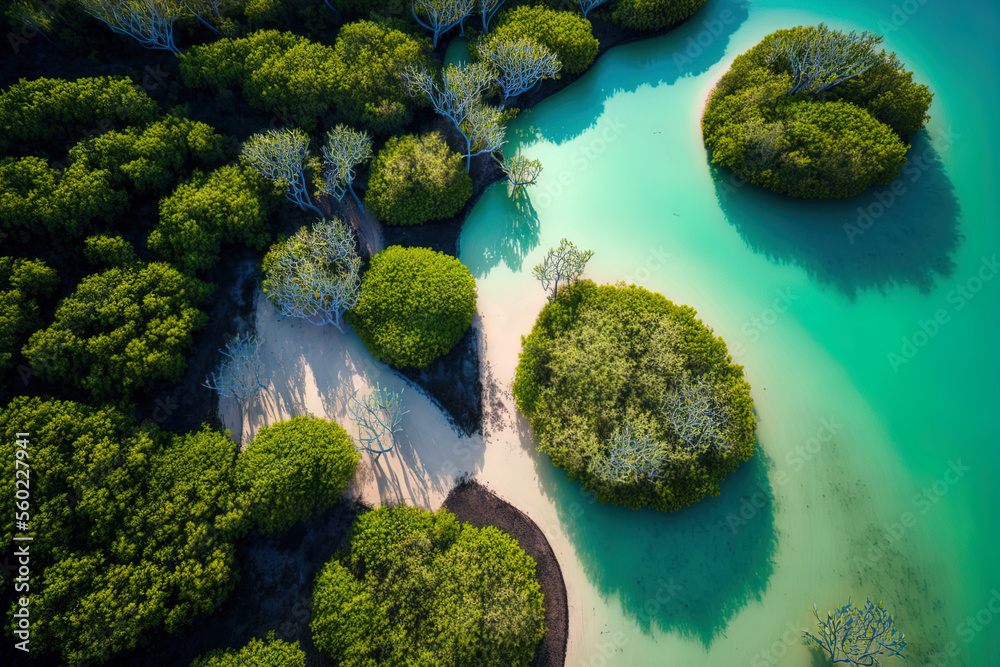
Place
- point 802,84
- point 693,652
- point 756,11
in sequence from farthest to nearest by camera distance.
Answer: point 756,11 < point 802,84 < point 693,652

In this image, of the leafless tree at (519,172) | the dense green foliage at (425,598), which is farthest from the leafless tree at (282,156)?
the dense green foliage at (425,598)

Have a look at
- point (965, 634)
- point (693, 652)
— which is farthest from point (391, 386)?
point (965, 634)

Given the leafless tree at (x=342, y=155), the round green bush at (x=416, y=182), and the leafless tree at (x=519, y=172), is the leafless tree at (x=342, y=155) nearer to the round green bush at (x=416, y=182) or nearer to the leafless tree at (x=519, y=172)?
the round green bush at (x=416, y=182)

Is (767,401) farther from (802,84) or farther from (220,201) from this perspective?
(220,201)

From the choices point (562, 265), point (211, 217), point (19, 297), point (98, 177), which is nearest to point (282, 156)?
point (211, 217)

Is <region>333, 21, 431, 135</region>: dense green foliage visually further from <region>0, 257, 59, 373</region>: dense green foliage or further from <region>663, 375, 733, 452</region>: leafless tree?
<region>663, 375, 733, 452</region>: leafless tree

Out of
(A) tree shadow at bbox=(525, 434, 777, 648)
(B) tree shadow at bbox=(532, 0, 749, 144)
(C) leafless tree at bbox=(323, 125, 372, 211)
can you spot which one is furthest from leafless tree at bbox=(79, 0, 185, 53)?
(A) tree shadow at bbox=(525, 434, 777, 648)
